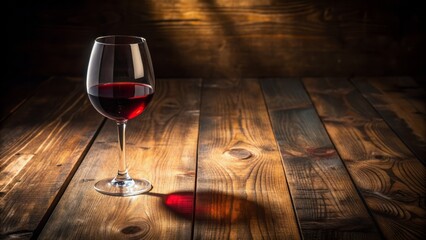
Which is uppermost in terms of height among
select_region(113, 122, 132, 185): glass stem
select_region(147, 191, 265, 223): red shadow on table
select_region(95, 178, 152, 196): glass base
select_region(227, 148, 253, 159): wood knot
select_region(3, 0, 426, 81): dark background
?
select_region(3, 0, 426, 81): dark background

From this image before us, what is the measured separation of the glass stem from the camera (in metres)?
1.38

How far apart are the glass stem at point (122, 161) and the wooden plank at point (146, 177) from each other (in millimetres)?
60

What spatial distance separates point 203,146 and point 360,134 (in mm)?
432

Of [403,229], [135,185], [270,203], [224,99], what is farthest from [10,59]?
[403,229]

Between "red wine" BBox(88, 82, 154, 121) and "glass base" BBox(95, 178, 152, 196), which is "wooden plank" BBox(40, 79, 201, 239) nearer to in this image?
"glass base" BBox(95, 178, 152, 196)

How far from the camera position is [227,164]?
158 cm

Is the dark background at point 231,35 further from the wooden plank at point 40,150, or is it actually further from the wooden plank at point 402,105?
the wooden plank at point 40,150

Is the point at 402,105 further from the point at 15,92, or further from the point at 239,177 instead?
the point at 15,92

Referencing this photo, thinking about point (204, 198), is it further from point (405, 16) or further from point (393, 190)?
point (405, 16)

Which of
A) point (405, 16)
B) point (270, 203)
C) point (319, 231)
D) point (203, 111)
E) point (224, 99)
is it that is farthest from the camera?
point (405, 16)

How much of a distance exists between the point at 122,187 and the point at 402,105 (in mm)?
1065

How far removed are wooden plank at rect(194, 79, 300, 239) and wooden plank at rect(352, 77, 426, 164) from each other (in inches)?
13.8

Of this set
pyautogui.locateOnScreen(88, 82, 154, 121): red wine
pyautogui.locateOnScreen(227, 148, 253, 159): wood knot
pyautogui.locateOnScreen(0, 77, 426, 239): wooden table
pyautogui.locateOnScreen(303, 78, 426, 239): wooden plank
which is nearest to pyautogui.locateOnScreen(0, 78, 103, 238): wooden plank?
pyautogui.locateOnScreen(0, 77, 426, 239): wooden table

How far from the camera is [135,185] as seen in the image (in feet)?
4.68
